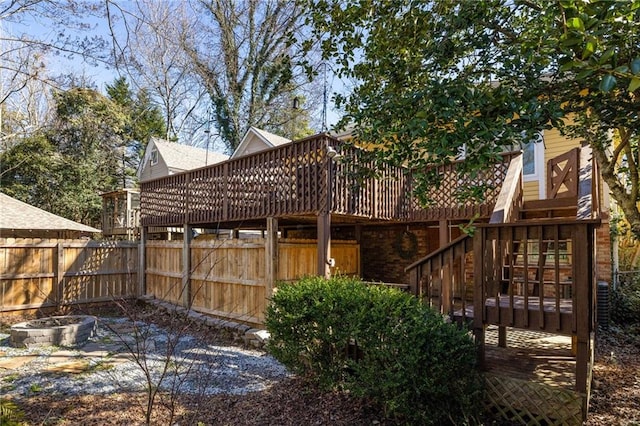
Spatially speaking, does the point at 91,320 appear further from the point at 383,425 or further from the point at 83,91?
the point at 383,425

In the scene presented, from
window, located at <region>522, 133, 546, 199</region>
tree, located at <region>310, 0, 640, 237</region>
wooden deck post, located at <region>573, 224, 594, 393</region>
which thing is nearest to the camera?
tree, located at <region>310, 0, 640, 237</region>

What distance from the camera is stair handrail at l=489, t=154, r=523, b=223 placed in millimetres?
5008

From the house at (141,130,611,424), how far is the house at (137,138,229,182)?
24.1 ft

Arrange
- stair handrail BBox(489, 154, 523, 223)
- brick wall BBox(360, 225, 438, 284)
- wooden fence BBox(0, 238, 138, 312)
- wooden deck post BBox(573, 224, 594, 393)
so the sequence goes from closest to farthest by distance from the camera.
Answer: wooden deck post BBox(573, 224, 594, 393) < stair handrail BBox(489, 154, 523, 223) < wooden fence BBox(0, 238, 138, 312) < brick wall BBox(360, 225, 438, 284)

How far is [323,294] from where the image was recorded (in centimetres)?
487

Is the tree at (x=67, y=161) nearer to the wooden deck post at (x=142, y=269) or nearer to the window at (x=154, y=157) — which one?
the window at (x=154, y=157)

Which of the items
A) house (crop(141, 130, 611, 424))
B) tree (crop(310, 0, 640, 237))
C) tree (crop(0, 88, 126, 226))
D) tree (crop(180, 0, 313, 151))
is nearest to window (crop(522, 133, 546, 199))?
house (crop(141, 130, 611, 424))

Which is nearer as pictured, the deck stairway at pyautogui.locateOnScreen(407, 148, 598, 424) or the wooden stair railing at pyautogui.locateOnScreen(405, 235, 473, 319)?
the deck stairway at pyautogui.locateOnScreen(407, 148, 598, 424)

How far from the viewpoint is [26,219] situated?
1195 cm

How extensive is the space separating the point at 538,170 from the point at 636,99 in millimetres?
5984

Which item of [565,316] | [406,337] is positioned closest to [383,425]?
[406,337]

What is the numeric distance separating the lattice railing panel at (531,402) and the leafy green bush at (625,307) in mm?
5525

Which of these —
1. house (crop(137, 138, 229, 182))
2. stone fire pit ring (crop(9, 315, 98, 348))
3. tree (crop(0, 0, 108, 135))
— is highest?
house (crop(137, 138, 229, 182))

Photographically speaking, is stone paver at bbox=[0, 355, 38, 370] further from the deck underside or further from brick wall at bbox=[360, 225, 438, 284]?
brick wall at bbox=[360, 225, 438, 284]
